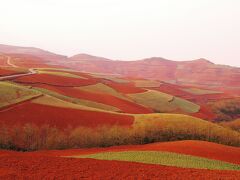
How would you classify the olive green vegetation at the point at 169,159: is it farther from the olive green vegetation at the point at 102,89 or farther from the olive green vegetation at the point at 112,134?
the olive green vegetation at the point at 102,89

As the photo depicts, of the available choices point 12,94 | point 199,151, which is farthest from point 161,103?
point 199,151

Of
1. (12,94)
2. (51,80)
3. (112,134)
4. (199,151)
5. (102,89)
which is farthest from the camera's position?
(102,89)

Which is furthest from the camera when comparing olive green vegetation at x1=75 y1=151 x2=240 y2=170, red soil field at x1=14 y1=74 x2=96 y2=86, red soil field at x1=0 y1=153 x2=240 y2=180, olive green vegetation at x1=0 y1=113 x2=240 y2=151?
red soil field at x1=14 y1=74 x2=96 y2=86

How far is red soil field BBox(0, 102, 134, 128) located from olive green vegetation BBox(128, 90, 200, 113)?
33.7 metres

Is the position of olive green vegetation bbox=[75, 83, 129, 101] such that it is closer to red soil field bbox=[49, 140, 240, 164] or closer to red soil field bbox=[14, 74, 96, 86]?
red soil field bbox=[14, 74, 96, 86]

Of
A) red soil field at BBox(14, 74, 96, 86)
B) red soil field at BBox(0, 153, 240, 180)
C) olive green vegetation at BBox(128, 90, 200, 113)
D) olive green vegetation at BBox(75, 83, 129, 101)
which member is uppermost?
red soil field at BBox(14, 74, 96, 86)

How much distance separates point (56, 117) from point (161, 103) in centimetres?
4634

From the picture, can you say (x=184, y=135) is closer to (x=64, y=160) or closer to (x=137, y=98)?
(x=64, y=160)

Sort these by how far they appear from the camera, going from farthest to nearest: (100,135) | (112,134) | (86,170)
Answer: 1. (112,134)
2. (100,135)
3. (86,170)

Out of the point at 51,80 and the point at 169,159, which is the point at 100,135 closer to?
the point at 169,159

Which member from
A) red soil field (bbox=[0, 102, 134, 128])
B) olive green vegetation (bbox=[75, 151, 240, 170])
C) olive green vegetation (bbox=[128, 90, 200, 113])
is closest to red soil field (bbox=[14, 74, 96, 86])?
olive green vegetation (bbox=[128, 90, 200, 113])

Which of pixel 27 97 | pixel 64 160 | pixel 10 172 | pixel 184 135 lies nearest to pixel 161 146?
pixel 184 135

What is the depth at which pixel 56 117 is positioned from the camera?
138 feet

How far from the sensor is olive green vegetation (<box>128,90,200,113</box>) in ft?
266
